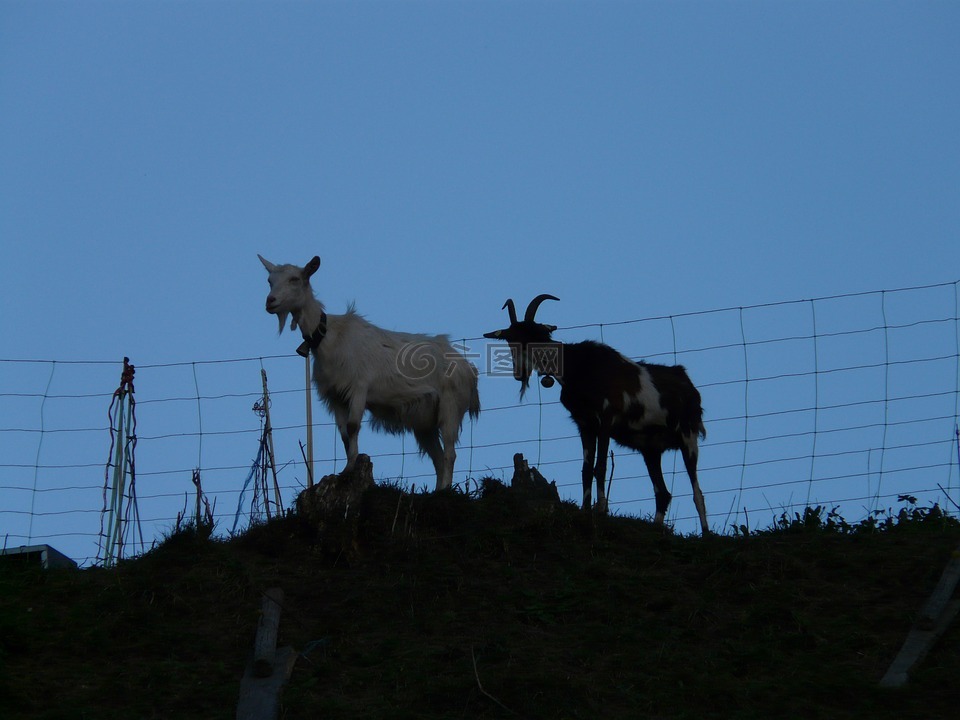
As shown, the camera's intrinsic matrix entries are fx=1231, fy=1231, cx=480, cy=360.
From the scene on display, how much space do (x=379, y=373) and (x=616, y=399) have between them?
2073mm

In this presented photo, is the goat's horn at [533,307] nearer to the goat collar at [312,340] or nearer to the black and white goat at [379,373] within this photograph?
the black and white goat at [379,373]

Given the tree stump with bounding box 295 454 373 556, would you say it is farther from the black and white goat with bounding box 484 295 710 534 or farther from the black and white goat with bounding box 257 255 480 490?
the black and white goat with bounding box 484 295 710 534

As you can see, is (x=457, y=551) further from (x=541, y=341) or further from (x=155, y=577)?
(x=541, y=341)

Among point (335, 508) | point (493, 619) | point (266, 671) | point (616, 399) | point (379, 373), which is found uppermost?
point (379, 373)

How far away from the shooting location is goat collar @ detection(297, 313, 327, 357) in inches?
421

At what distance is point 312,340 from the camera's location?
35.1ft

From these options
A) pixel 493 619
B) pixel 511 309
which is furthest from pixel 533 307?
pixel 493 619

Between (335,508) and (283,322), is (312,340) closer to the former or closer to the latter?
(283,322)

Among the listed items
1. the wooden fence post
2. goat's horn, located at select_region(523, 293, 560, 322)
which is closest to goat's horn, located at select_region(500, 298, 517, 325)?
goat's horn, located at select_region(523, 293, 560, 322)

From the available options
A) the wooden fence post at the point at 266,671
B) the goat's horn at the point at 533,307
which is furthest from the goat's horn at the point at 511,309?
the wooden fence post at the point at 266,671

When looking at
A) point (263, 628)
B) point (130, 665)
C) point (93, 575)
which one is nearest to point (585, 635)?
point (263, 628)

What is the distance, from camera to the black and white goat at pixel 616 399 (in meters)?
10.7

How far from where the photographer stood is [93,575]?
8.49 m

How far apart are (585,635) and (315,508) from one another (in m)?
2.29
